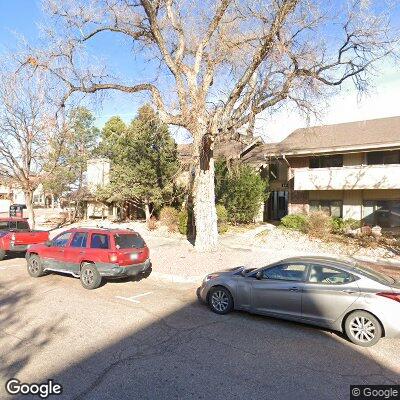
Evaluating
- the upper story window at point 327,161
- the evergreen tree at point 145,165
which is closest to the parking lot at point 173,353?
the evergreen tree at point 145,165

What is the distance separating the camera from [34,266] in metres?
10.9

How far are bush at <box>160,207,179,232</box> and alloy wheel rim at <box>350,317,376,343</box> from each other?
50.4 ft

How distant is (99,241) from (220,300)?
4079 mm

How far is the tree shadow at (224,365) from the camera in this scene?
432 centimetres

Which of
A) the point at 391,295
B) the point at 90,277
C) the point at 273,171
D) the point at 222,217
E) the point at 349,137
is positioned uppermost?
the point at 349,137

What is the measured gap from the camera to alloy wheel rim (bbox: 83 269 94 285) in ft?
30.9

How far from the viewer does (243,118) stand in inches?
582

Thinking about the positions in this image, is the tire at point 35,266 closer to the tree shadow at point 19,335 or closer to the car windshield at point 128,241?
the tree shadow at point 19,335

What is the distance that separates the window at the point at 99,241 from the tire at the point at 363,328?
633cm

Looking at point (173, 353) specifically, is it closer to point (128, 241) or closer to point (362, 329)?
point (362, 329)

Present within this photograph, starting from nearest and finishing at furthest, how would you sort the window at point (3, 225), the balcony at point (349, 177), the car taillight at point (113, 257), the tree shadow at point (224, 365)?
the tree shadow at point (224, 365)
the car taillight at point (113, 257)
the window at point (3, 225)
the balcony at point (349, 177)

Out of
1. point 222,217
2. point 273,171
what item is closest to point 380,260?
point 222,217

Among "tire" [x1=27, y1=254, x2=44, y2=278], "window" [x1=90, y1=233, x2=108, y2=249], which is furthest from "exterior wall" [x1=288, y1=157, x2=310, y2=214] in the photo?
"tire" [x1=27, y1=254, x2=44, y2=278]

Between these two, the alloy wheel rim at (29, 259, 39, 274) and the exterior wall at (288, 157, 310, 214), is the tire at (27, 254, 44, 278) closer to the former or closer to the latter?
the alloy wheel rim at (29, 259, 39, 274)
